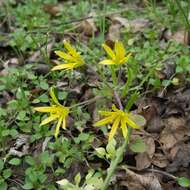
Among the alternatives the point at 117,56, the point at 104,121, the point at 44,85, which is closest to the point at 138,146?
the point at 104,121

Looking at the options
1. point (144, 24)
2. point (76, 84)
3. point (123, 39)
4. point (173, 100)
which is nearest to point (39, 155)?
point (76, 84)

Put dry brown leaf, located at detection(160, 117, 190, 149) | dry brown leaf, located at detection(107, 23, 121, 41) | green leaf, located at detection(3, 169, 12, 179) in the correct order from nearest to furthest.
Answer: green leaf, located at detection(3, 169, 12, 179) < dry brown leaf, located at detection(160, 117, 190, 149) < dry brown leaf, located at detection(107, 23, 121, 41)

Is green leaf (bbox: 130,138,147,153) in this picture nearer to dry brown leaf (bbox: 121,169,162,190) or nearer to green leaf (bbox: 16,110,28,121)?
dry brown leaf (bbox: 121,169,162,190)

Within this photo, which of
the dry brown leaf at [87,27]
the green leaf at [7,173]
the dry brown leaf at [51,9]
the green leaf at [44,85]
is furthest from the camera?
the dry brown leaf at [51,9]

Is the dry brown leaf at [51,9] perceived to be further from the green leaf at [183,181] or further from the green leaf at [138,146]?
the green leaf at [183,181]

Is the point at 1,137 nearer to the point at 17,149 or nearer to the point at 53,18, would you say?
the point at 17,149

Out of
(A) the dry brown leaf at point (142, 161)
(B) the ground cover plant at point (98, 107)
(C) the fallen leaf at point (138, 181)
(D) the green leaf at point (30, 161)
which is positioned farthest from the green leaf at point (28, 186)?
(A) the dry brown leaf at point (142, 161)

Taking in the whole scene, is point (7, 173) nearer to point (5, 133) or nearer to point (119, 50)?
point (5, 133)

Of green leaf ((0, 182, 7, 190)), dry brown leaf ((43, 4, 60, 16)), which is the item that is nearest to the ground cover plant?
green leaf ((0, 182, 7, 190))

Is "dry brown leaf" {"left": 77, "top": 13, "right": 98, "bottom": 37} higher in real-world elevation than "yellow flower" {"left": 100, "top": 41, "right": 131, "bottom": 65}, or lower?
lower
